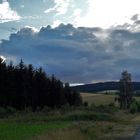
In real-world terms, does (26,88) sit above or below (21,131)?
above

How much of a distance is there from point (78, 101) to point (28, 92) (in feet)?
133

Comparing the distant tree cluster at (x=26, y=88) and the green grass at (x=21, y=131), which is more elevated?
the distant tree cluster at (x=26, y=88)

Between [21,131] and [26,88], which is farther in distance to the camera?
[26,88]

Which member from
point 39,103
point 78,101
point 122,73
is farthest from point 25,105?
point 122,73

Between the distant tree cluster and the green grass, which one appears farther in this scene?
the distant tree cluster

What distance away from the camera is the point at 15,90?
3558 inches

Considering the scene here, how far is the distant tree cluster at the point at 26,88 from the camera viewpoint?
89.2 m

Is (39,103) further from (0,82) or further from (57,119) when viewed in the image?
(57,119)

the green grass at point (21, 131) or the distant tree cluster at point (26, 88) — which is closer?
the green grass at point (21, 131)

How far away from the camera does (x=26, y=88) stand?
304ft

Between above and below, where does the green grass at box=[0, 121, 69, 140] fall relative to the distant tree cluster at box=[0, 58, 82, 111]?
below

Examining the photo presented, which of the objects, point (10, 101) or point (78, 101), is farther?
point (78, 101)

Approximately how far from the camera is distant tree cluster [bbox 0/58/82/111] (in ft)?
293

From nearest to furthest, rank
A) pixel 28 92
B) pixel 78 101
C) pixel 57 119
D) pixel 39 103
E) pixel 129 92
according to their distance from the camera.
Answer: pixel 57 119
pixel 28 92
pixel 39 103
pixel 78 101
pixel 129 92
